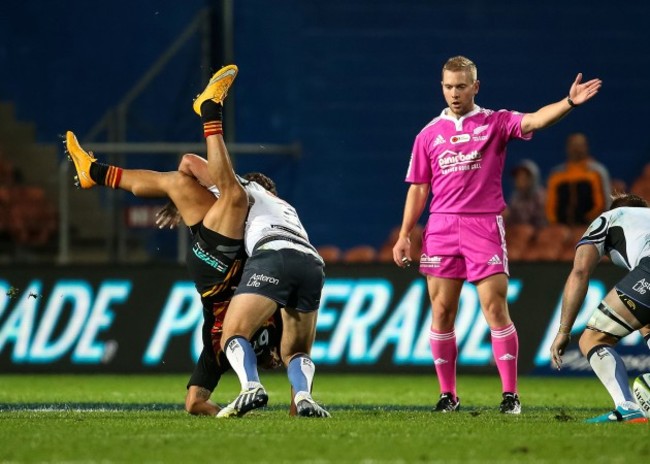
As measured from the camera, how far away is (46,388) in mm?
12133

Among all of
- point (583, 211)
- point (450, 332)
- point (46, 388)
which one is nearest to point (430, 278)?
point (450, 332)

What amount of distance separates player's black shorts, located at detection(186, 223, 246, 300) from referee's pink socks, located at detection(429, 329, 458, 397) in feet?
4.58

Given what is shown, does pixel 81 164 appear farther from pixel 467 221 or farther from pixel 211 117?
pixel 467 221

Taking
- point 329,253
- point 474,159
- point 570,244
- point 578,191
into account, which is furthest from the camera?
point 329,253

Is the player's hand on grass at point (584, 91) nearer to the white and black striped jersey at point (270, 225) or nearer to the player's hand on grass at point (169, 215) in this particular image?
the white and black striped jersey at point (270, 225)

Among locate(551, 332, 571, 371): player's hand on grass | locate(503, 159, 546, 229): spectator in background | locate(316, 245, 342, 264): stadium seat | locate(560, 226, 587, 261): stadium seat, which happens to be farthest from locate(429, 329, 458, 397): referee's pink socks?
locate(316, 245, 342, 264): stadium seat

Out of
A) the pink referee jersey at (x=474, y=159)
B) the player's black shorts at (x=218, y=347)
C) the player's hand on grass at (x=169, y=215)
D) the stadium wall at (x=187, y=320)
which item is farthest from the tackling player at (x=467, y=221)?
the stadium wall at (x=187, y=320)

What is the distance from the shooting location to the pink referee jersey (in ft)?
29.1

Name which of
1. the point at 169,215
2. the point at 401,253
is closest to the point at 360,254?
the point at 401,253

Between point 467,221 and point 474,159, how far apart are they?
1.30ft

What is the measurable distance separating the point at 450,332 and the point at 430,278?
0.38 metres

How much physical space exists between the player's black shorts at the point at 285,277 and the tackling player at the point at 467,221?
1.00 metres

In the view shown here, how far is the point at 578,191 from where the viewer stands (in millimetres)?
15398

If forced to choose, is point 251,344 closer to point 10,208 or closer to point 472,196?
point 472,196
